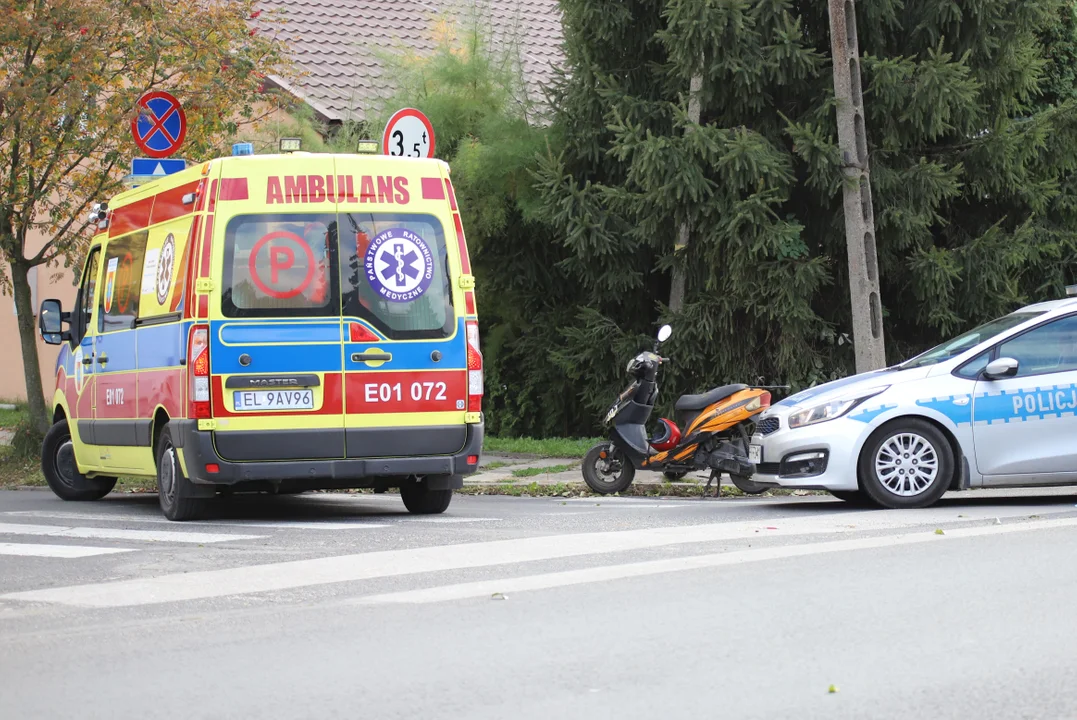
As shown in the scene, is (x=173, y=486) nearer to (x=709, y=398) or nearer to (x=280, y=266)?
(x=280, y=266)

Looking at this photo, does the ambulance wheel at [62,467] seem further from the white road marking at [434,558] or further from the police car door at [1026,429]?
the police car door at [1026,429]

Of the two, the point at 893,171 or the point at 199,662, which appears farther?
the point at 893,171

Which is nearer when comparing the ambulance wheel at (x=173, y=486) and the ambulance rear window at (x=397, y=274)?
the ambulance rear window at (x=397, y=274)

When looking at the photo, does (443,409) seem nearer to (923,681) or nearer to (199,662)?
(199,662)

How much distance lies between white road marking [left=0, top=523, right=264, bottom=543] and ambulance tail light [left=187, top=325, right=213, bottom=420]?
869 mm

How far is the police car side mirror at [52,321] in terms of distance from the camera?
45.0ft

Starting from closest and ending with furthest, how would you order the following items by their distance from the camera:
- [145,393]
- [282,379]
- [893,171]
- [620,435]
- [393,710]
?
[393,710], [282,379], [145,393], [620,435], [893,171]

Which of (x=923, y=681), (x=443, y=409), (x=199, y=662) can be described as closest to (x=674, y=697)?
(x=923, y=681)

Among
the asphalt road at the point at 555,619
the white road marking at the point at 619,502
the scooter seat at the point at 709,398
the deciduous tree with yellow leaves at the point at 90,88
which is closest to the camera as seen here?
the asphalt road at the point at 555,619

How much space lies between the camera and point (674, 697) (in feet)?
17.8

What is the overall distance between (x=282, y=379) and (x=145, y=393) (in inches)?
61.0

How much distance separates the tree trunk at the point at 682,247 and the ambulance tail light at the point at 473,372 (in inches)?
231

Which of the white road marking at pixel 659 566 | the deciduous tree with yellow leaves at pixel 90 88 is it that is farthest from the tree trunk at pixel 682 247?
the white road marking at pixel 659 566

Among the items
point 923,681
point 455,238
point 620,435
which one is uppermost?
point 455,238
